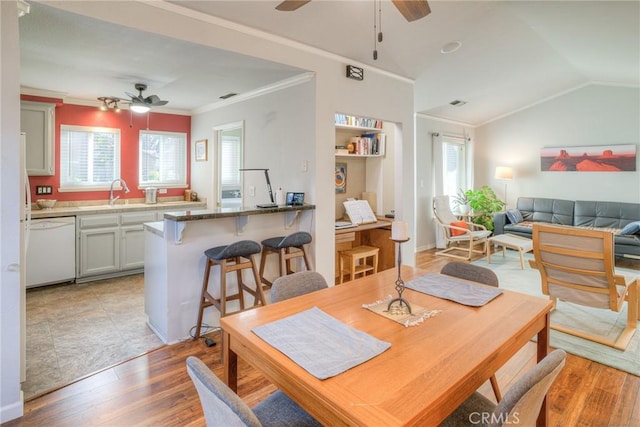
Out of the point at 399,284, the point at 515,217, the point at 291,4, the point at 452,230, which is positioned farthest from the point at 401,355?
the point at 515,217

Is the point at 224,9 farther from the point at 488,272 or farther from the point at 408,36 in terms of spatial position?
the point at 488,272

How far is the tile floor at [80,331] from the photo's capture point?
2.41 meters

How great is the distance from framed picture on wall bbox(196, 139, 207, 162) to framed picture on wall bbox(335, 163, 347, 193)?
2.13m

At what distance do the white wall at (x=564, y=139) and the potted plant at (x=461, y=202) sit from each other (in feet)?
2.49

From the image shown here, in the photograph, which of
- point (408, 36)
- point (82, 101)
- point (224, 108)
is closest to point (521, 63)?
point (408, 36)

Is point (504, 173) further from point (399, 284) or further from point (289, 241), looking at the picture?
point (399, 284)

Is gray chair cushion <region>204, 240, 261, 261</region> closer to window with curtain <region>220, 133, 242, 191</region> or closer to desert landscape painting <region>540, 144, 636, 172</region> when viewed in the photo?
window with curtain <region>220, 133, 242, 191</region>

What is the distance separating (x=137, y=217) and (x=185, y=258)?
226 centimetres

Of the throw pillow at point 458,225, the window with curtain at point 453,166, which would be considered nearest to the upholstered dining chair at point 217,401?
the throw pillow at point 458,225

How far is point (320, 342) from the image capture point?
1275mm

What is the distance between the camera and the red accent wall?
4.51m

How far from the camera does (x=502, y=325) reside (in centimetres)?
142

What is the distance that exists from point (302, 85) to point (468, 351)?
9.56ft

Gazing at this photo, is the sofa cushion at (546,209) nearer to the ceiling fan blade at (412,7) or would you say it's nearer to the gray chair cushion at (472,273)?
the gray chair cushion at (472,273)
